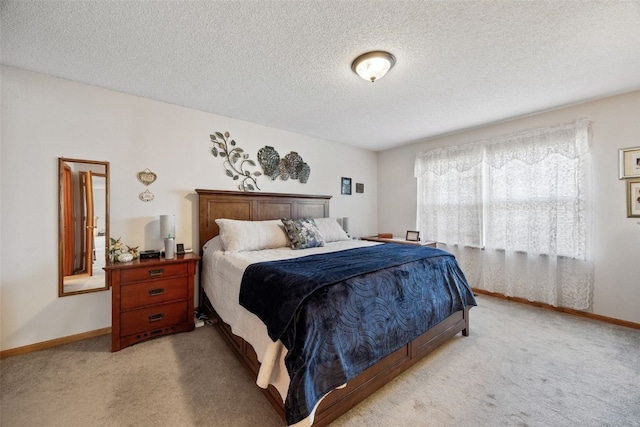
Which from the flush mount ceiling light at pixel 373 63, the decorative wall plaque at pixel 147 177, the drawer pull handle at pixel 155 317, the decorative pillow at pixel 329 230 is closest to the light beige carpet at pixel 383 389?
the drawer pull handle at pixel 155 317

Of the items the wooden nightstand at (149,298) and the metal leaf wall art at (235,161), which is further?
Result: the metal leaf wall art at (235,161)

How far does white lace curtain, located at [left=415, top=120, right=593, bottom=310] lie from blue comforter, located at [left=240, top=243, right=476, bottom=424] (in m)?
1.78

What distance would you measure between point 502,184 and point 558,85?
1.31 meters

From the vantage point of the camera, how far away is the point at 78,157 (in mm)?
2346

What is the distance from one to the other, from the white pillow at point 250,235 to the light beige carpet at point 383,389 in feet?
2.98

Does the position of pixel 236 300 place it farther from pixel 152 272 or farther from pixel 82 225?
pixel 82 225

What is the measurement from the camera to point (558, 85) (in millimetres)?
2389

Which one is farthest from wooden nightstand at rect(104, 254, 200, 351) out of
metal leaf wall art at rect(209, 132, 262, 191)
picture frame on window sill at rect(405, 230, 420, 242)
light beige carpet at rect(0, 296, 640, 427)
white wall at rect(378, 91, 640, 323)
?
white wall at rect(378, 91, 640, 323)

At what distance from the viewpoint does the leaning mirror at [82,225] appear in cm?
227

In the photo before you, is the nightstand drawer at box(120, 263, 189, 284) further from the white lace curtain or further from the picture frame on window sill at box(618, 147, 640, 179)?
the picture frame on window sill at box(618, 147, 640, 179)

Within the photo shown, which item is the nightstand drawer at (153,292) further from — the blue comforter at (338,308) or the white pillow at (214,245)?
the blue comforter at (338,308)

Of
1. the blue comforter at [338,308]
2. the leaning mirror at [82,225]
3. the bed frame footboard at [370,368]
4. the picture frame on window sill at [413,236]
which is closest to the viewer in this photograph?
the blue comforter at [338,308]

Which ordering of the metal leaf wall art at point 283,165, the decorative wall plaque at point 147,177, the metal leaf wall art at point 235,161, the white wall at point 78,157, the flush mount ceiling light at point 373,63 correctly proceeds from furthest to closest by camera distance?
1. the metal leaf wall art at point 283,165
2. the metal leaf wall art at point 235,161
3. the decorative wall plaque at point 147,177
4. the white wall at point 78,157
5. the flush mount ceiling light at point 373,63

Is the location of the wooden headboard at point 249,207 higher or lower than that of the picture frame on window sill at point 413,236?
higher
